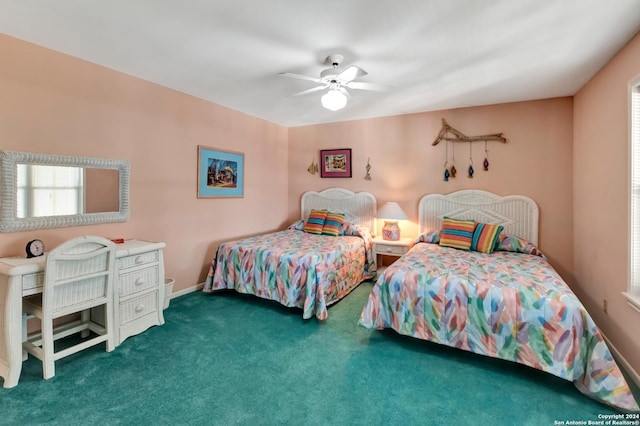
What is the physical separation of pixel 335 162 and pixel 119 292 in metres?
3.50

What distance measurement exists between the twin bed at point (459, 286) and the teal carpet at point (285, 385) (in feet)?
0.64

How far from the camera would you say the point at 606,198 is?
2531 millimetres

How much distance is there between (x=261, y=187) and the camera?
486cm

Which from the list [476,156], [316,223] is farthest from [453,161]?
[316,223]

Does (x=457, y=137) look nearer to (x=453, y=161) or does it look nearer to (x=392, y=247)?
(x=453, y=161)

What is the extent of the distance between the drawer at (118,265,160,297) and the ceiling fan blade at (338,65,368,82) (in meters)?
2.49

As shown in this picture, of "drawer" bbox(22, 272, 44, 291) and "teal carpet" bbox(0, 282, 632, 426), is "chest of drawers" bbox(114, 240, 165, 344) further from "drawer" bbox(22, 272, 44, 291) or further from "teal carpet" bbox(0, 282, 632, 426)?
"drawer" bbox(22, 272, 44, 291)

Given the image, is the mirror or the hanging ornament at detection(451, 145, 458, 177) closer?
the mirror

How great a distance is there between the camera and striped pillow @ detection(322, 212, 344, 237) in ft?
14.3

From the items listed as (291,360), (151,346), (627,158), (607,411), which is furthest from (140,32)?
(607,411)

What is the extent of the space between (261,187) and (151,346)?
2.87 metres

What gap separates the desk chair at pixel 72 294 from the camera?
2.05m

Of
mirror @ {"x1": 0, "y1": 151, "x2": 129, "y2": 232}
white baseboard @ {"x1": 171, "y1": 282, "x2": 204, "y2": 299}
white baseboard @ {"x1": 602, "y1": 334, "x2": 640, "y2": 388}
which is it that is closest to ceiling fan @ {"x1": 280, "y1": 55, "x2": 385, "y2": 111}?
mirror @ {"x1": 0, "y1": 151, "x2": 129, "y2": 232}

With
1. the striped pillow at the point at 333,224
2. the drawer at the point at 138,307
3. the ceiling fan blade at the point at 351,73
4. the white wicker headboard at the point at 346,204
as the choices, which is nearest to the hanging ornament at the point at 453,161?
the white wicker headboard at the point at 346,204
